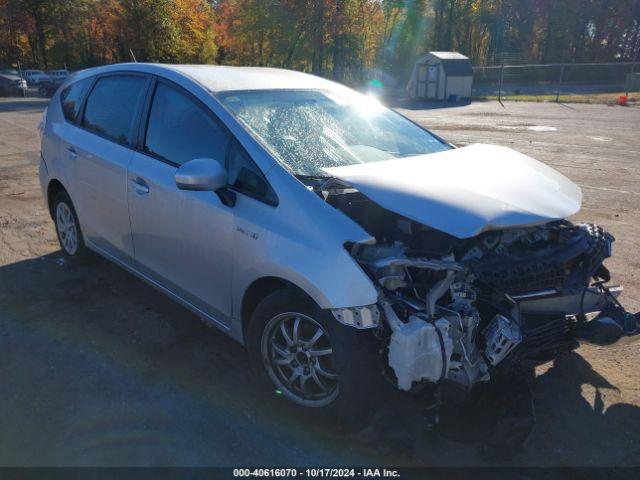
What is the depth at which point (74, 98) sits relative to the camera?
4746 mm

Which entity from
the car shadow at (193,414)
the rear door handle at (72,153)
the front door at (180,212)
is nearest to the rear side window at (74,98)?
the rear door handle at (72,153)

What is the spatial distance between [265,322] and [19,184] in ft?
23.6

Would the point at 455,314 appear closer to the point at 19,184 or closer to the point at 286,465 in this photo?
the point at 286,465

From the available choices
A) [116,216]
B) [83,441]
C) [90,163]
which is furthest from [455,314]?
[90,163]

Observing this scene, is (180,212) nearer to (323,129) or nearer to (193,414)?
(323,129)

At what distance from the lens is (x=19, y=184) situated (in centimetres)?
840

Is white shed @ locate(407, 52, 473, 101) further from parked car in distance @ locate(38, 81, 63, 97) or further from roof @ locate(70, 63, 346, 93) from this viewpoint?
roof @ locate(70, 63, 346, 93)

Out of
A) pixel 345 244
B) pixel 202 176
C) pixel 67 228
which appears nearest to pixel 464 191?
pixel 345 244

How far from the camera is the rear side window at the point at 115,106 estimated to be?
12.8 feet

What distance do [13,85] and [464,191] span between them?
127ft

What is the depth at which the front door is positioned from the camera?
3.13m

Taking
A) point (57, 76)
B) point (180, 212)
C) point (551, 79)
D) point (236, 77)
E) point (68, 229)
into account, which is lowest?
point (551, 79)

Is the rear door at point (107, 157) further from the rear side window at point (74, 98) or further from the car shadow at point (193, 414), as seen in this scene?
the car shadow at point (193, 414)

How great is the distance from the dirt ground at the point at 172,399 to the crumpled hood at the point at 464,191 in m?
1.11
